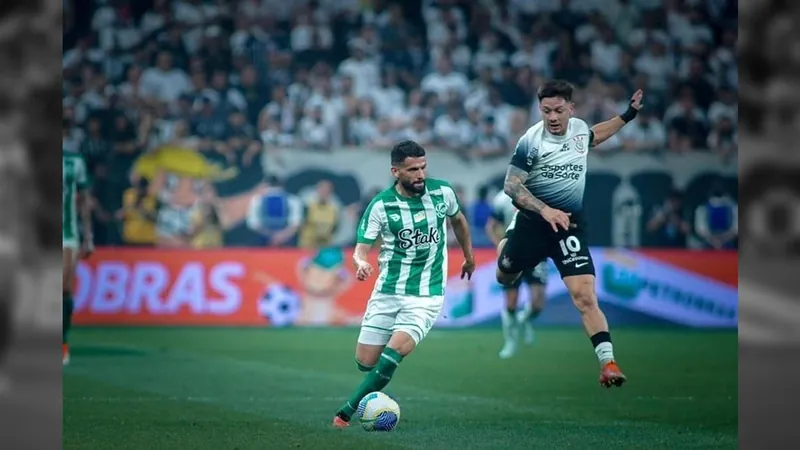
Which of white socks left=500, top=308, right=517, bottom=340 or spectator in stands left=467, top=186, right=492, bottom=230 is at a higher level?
spectator in stands left=467, top=186, right=492, bottom=230

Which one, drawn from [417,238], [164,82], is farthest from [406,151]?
[164,82]

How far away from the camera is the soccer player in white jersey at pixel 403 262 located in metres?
7.87

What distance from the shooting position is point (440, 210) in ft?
26.6

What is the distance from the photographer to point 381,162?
17.8 meters

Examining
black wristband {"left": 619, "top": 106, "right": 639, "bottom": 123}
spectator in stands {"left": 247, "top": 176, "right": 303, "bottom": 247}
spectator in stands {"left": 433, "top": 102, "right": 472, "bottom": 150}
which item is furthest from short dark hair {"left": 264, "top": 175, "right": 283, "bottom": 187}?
black wristband {"left": 619, "top": 106, "right": 639, "bottom": 123}

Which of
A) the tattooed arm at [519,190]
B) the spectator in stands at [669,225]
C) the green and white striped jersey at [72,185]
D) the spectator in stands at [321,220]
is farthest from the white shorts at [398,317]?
the spectator in stands at [669,225]

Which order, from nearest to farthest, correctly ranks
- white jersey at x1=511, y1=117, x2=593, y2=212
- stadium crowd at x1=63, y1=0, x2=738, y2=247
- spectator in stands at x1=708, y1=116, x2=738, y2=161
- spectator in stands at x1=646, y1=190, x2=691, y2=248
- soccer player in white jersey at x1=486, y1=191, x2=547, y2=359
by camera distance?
white jersey at x1=511, y1=117, x2=593, y2=212 < soccer player in white jersey at x1=486, y1=191, x2=547, y2=359 < spectator in stands at x1=646, y1=190, x2=691, y2=248 < stadium crowd at x1=63, y1=0, x2=738, y2=247 < spectator in stands at x1=708, y1=116, x2=738, y2=161

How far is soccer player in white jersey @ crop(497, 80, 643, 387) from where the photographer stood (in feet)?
27.7

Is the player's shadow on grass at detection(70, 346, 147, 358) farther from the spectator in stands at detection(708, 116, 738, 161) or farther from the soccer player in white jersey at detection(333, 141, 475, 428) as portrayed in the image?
the spectator in stands at detection(708, 116, 738, 161)

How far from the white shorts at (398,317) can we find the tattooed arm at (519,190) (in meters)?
0.94

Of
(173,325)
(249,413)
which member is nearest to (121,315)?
(173,325)

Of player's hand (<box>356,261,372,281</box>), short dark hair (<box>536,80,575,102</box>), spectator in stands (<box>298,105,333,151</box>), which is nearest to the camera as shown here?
player's hand (<box>356,261,372,281</box>)

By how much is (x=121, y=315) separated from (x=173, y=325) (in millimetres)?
795

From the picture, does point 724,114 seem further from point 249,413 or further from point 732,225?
point 249,413
